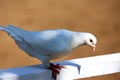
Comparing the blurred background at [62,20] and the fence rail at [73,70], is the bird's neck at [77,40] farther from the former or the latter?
the blurred background at [62,20]

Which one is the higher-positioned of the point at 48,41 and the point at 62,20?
the point at 62,20

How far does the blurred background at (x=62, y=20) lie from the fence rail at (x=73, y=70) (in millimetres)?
871

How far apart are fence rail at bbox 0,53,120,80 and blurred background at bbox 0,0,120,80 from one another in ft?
2.86

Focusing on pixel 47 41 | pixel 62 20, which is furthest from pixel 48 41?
pixel 62 20

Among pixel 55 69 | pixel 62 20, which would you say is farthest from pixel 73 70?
Result: pixel 62 20

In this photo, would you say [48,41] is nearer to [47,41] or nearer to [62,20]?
[47,41]

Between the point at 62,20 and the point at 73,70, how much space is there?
0.97m

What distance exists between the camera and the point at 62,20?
151 centimetres

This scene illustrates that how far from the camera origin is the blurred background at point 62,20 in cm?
142

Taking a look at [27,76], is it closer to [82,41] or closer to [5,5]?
[82,41]

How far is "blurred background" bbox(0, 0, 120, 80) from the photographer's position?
4.64 feet

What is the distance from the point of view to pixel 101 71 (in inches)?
23.0

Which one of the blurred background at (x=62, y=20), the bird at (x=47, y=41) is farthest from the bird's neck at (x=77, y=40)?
the blurred background at (x=62, y=20)

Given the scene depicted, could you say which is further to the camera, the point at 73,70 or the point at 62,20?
the point at 62,20
